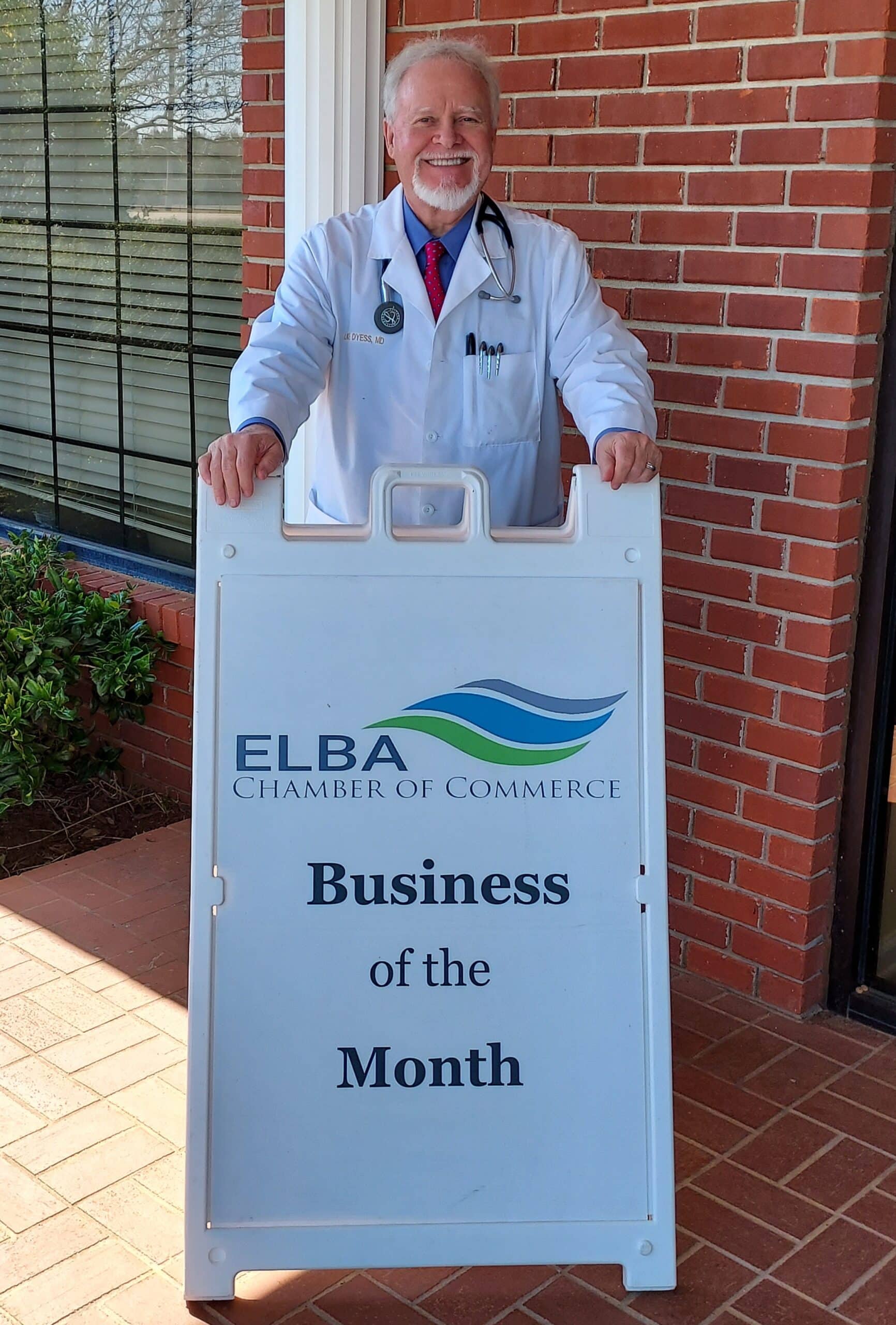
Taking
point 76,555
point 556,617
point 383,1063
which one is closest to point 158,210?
point 76,555

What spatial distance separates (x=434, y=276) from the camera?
2846mm

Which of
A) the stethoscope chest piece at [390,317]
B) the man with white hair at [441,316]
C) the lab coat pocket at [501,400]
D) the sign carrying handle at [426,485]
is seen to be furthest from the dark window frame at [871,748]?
the sign carrying handle at [426,485]

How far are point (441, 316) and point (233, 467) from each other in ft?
2.35

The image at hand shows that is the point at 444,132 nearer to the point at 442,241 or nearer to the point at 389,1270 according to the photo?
the point at 442,241

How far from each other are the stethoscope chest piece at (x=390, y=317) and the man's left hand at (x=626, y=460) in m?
0.64

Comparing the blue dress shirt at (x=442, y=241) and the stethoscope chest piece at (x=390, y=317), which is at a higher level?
the blue dress shirt at (x=442, y=241)

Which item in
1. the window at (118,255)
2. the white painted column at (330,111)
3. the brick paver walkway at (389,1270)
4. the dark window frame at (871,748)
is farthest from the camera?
the window at (118,255)

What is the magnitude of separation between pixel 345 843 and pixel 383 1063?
383 mm

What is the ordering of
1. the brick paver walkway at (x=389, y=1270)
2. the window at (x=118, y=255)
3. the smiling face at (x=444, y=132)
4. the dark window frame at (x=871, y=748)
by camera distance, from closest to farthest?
the brick paver walkway at (x=389, y=1270), the smiling face at (x=444, y=132), the dark window frame at (x=871, y=748), the window at (x=118, y=255)

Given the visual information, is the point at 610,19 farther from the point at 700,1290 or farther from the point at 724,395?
the point at 700,1290

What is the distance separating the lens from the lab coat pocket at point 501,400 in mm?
2818

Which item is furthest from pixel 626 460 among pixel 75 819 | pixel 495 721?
pixel 75 819

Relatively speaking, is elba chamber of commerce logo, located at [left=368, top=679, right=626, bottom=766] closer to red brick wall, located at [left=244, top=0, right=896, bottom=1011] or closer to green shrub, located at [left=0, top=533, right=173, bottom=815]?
red brick wall, located at [left=244, top=0, right=896, bottom=1011]

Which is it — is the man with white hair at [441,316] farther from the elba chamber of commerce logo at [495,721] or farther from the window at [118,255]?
the window at [118,255]
